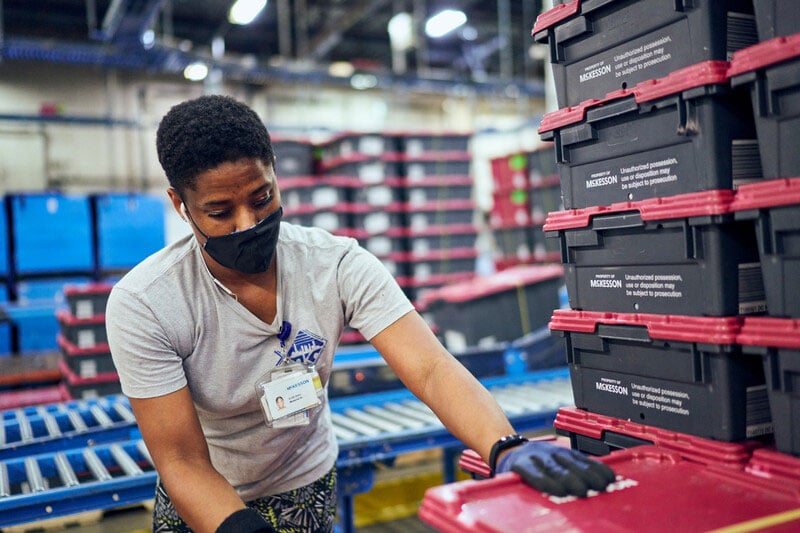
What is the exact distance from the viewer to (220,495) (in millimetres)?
1456

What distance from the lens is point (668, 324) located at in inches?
59.5

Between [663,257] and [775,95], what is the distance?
419 mm

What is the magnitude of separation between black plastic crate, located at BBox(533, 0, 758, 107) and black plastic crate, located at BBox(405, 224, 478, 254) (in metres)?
6.29

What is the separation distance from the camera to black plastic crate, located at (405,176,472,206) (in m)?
8.09

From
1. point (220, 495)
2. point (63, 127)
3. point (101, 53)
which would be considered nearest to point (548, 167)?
point (101, 53)

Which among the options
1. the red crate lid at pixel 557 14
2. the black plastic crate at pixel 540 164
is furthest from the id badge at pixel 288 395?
the black plastic crate at pixel 540 164

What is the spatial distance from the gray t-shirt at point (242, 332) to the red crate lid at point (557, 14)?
2.61ft

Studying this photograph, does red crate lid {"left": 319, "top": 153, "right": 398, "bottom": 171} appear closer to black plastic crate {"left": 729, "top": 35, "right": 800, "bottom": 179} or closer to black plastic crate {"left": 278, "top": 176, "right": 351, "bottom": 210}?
black plastic crate {"left": 278, "top": 176, "right": 351, "bottom": 210}

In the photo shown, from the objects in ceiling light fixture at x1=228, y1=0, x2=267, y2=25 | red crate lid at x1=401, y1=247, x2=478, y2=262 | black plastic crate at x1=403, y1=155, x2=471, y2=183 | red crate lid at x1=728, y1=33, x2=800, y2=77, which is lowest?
red crate lid at x1=401, y1=247, x2=478, y2=262

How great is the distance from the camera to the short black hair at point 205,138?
1.48m

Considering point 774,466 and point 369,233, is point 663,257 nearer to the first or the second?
point 774,466

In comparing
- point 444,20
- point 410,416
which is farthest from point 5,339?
point 444,20

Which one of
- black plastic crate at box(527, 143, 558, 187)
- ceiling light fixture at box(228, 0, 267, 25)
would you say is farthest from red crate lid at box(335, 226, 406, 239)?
ceiling light fixture at box(228, 0, 267, 25)

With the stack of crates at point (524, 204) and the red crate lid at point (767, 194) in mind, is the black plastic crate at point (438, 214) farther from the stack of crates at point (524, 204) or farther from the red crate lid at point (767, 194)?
the red crate lid at point (767, 194)
